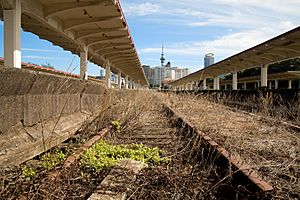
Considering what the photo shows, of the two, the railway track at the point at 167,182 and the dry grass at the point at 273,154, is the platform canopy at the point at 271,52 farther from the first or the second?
the railway track at the point at 167,182

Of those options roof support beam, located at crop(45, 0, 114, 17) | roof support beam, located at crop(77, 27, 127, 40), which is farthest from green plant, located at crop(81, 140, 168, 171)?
roof support beam, located at crop(77, 27, 127, 40)

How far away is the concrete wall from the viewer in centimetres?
312

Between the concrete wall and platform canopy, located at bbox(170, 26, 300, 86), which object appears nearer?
the concrete wall

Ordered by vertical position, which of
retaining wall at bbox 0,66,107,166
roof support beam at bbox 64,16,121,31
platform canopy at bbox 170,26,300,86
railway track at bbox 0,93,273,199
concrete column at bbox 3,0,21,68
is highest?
roof support beam at bbox 64,16,121,31

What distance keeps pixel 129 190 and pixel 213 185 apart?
0.85m

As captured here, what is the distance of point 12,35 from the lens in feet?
27.7

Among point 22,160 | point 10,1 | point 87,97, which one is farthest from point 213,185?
point 10,1

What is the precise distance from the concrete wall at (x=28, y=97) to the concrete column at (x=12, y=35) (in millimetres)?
3280

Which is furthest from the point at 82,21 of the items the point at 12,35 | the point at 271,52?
the point at 271,52

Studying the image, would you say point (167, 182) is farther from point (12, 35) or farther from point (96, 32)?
point (96, 32)

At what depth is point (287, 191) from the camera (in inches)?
109

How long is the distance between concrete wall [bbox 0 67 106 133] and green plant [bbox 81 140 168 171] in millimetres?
666

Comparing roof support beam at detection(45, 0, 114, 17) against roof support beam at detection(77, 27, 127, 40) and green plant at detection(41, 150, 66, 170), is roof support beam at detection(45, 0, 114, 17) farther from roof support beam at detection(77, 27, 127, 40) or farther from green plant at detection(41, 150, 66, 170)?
green plant at detection(41, 150, 66, 170)

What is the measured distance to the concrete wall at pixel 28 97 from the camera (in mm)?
3121
